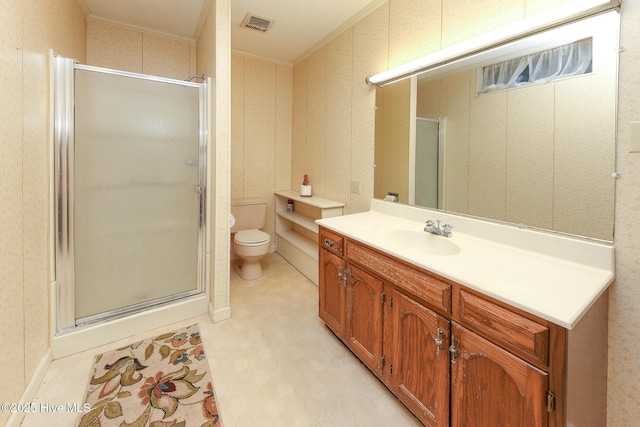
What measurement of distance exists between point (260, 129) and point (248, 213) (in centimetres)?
107

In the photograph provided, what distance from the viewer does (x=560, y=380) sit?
0.82 m

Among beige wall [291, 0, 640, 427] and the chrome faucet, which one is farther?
the chrome faucet

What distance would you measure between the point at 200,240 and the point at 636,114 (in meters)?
2.53

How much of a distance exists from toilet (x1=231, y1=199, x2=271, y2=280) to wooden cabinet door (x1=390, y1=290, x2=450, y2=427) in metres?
1.73

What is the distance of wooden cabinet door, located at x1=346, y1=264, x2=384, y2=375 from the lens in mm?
1495

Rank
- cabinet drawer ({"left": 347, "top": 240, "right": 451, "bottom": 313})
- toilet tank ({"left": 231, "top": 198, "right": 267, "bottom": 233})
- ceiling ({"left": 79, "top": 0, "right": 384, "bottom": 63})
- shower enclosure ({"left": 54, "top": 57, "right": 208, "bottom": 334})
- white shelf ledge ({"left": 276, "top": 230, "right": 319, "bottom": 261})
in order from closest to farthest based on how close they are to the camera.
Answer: cabinet drawer ({"left": 347, "top": 240, "right": 451, "bottom": 313}), shower enclosure ({"left": 54, "top": 57, "right": 208, "bottom": 334}), ceiling ({"left": 79, "top": 0, "right": 384, "bottom": 63}), white shelf ledge ({"left": 276, "top": 230, "right": 319, "bottom": 261}), toilet tank ({"left": 231, "top": 198, "right": 267, "bottom": 233})

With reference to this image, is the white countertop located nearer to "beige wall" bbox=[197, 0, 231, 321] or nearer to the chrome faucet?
the chrome faucet

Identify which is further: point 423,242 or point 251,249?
point 251,249

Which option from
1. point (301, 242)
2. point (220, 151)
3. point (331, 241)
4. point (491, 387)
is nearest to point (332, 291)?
point (331, 241)

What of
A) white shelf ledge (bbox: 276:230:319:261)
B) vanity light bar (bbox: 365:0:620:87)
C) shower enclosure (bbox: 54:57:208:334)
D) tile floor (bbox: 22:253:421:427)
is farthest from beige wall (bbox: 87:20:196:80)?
tile floor (bbox: 22:253:421:427)

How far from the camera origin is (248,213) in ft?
10.9

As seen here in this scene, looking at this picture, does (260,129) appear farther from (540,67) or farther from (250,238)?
(540,67)

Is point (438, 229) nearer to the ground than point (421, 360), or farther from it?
farther from it

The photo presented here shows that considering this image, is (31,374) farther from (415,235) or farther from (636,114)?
(636,114)
